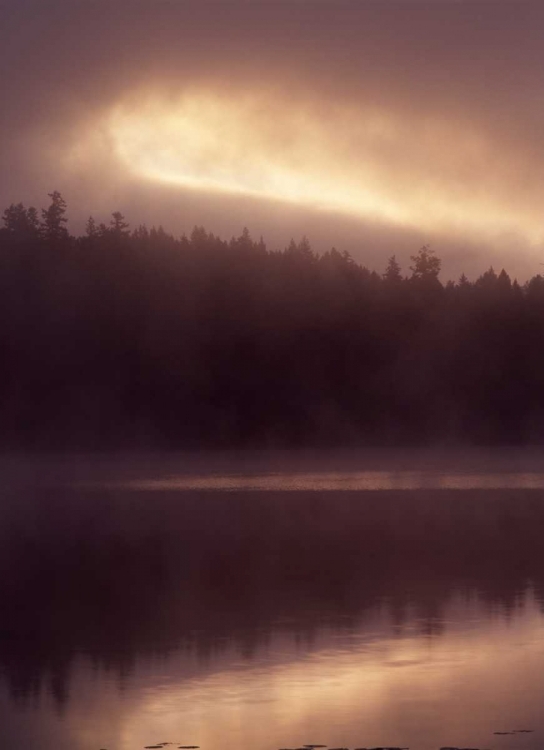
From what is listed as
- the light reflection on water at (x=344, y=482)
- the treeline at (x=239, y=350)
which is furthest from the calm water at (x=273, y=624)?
the treeline at (x=239, y=350)

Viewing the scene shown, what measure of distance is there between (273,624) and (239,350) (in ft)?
322

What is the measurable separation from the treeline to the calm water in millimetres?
63626

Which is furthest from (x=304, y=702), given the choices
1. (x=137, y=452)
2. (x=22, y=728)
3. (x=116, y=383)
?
(x=116, y=383)

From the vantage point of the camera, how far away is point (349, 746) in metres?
11.9

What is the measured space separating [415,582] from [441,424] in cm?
9283

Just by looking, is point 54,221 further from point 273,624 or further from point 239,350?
point 273,624

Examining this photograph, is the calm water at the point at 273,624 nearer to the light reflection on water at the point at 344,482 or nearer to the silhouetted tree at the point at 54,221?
the light reflection on water at the point at 344,482

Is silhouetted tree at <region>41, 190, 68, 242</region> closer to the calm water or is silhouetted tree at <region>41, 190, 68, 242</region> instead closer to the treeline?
the treeline

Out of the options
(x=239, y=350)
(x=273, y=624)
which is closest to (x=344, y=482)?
(x=273, y=624)

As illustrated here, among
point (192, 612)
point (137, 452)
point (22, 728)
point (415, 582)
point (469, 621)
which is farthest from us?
point (137, 452)

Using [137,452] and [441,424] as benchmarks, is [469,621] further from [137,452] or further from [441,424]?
[441,424]

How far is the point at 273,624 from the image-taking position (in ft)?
60.1

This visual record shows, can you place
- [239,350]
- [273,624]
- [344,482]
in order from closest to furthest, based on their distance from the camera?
[273,624]
[344,482]
[239,350]

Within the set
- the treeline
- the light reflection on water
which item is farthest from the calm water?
the treeline
